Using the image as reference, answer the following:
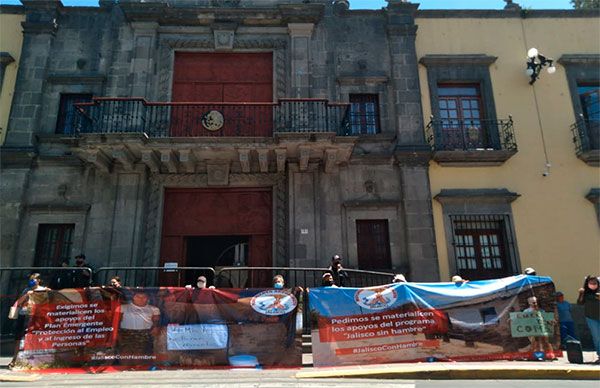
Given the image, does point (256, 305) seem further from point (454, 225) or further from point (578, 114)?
point (578, 114)

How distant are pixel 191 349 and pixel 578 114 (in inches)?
518

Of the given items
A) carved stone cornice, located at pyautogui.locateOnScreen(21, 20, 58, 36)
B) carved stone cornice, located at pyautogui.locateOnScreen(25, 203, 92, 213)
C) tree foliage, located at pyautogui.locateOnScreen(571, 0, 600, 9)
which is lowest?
carved stone cornice, located at pyautogui.locateOnScreen(25, 203, 92, 213)

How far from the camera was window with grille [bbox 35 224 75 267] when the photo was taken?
11.6 metres

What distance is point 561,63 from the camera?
1369cm

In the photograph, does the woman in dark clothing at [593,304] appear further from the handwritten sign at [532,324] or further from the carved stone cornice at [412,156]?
the carved stone cornice at [412,156]

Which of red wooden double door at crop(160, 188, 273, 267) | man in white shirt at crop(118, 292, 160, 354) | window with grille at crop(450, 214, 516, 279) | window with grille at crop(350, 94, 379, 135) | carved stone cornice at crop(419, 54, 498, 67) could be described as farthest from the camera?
carved stone cornice at crop(419, 54, 498, 67)

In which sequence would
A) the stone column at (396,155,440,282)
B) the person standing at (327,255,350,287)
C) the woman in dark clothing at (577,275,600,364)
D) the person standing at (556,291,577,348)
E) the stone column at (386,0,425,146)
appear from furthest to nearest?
the stone column at (386,0,425,146)
the stone column at (396,155,440,282)
the person standing at (327,255,350,287)
the person standing at (556,291,577,348)
the woman in dark clothing at (577,275,600,364)

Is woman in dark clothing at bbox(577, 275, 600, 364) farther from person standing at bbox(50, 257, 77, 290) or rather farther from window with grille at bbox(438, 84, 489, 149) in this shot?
person standing at bbox(50, 257, 77, 290)

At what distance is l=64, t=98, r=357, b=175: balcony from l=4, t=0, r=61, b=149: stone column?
109 centimetres

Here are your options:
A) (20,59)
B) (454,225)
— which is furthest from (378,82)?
(20,59)

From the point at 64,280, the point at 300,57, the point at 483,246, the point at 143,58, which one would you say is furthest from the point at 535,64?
the point at 64,280

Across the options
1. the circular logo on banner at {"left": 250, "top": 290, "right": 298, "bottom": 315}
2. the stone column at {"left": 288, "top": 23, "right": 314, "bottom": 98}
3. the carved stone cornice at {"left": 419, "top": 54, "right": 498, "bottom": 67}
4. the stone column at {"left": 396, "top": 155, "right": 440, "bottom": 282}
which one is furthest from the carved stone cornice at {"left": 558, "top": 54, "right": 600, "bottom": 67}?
the circular logo on banner at {"left": 250, "top": 290, "right": 298, "bottom": 315}

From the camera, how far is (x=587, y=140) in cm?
1263

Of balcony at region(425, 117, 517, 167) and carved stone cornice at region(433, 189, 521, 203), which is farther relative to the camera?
balcony at region(425, 117, 517, 167)
